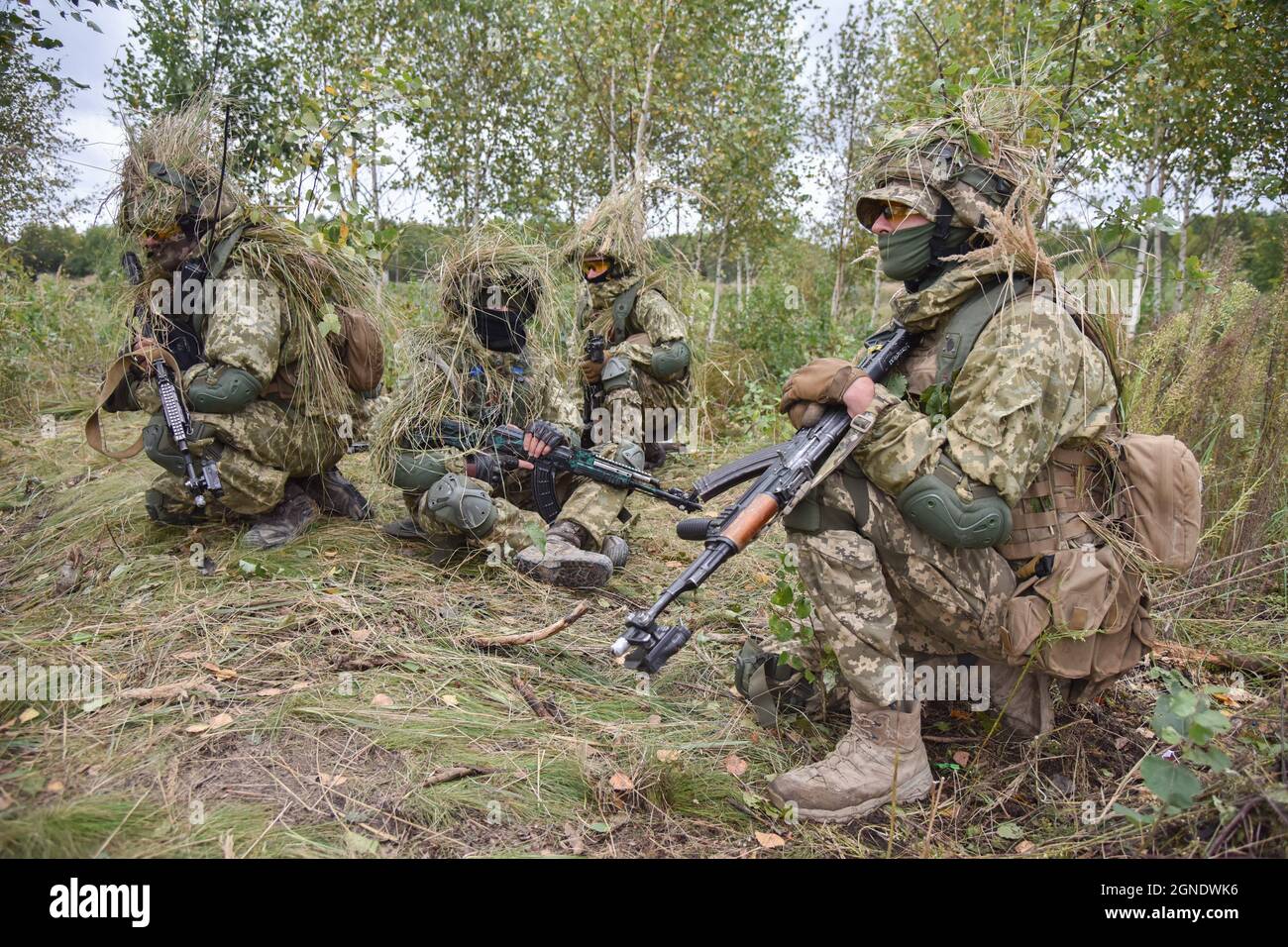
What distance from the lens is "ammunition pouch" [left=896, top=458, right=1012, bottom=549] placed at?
7.89 ft

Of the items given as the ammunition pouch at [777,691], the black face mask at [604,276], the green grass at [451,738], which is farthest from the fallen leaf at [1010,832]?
the black face mask at [604,276]

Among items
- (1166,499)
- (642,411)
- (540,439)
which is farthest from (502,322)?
(1166,499)

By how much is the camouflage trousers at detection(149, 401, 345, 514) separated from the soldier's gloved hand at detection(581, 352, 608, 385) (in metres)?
2.13

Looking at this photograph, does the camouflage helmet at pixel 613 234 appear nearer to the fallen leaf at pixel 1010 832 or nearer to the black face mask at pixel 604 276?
the black face mask at pixel 604 276

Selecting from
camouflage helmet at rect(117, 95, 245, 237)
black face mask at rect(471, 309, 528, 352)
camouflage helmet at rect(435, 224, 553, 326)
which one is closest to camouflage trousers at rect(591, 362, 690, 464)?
black face mask at rect(471, 309, 528, 352)

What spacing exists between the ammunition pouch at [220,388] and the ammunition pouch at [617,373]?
258cm

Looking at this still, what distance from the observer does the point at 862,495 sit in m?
2.64

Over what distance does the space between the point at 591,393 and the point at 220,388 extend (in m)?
2.85

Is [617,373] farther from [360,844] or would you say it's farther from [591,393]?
[360,844]

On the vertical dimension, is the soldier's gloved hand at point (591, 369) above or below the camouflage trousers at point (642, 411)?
above

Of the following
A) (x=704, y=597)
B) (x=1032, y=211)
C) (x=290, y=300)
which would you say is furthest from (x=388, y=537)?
(x=1032, y=211)

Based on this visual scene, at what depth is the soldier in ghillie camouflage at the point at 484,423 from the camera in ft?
13.9

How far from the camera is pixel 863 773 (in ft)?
8.45

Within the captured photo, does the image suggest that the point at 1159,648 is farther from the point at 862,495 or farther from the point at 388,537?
the point at 388,537
